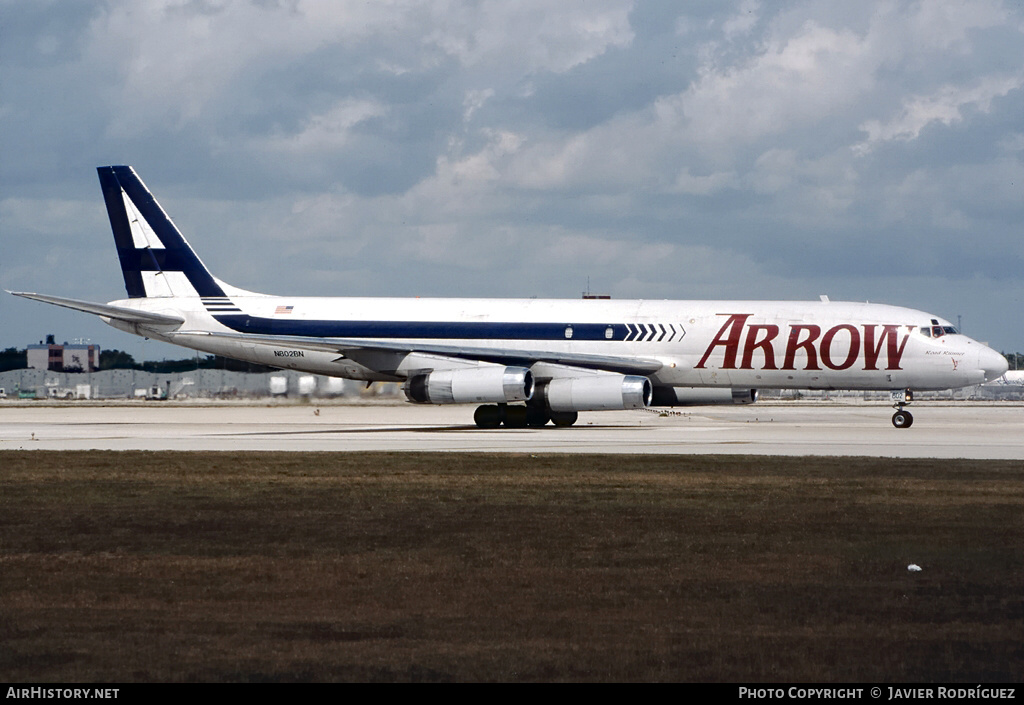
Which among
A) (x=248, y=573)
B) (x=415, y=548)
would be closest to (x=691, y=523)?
Result: (x=415, y=548)

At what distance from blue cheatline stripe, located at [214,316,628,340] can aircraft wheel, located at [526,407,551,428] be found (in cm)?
252

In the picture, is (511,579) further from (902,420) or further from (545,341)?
(902,420)

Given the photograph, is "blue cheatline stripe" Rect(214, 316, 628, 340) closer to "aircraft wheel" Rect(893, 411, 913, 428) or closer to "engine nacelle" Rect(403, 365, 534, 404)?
"engine nacelle" Rect(403, 365, 534, 404)

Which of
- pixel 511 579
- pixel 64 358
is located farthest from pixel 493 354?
pixel 64 358

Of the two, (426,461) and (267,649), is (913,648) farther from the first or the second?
(426,461)

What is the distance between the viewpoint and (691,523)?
16047 mm

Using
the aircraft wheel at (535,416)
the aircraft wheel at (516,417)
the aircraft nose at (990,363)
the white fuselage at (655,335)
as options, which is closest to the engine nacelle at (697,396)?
the white fuselage at (655,335)

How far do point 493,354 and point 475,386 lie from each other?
106 inches

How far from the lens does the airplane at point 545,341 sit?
135ft

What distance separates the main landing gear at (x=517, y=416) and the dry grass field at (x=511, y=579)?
21.1 metres

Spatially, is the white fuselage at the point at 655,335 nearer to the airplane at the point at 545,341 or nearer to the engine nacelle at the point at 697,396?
the airplane at the point at 545,341

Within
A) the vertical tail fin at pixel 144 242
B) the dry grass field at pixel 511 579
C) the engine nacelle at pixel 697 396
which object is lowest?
the dry grass field at pixel 511 579

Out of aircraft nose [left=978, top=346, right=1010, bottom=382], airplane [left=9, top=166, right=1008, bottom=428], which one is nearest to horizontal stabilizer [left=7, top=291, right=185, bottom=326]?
airplane [left=9, top=166, right=1008, bottom=428]

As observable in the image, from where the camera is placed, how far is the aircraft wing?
4262 centimetres
